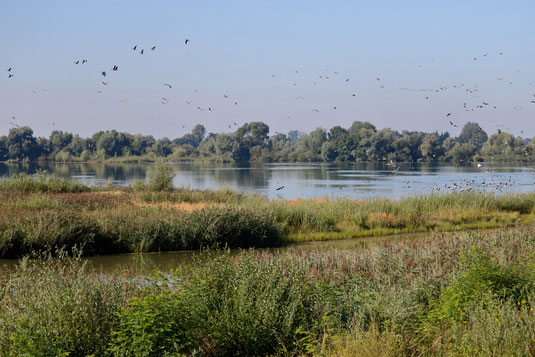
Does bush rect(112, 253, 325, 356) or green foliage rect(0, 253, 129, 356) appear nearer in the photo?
green foliage rect(0, 253, 129, 356)

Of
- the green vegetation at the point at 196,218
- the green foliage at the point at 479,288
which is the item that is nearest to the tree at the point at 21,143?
the green vegetation at the point at 196,218

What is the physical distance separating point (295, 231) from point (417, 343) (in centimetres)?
1428

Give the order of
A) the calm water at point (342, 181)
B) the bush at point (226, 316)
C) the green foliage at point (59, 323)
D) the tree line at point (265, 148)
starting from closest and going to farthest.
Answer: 1. the green foliage at point (59, 323)
2. the bush at point (226, 316)
3. the calm water at point (342, 181)
4. the tree line at point (265, 148)

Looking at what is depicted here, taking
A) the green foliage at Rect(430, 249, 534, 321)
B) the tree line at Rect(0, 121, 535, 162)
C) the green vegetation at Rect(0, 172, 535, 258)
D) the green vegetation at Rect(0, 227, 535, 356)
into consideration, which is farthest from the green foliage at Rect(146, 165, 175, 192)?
the tree line at Rect(0, 121, 535, 162)

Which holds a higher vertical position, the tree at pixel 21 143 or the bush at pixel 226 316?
the tree at pixel 21 143

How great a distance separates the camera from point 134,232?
16906 mm

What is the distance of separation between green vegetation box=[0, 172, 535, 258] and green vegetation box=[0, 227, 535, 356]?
4.93 m

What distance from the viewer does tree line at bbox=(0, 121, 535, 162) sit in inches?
4668

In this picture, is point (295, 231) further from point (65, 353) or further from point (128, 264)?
point (65, 353)

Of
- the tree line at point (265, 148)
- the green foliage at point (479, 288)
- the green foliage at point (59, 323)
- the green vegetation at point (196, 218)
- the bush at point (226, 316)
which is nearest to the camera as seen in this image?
the green foliage at point (59, 323)

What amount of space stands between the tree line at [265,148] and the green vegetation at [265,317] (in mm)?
103883

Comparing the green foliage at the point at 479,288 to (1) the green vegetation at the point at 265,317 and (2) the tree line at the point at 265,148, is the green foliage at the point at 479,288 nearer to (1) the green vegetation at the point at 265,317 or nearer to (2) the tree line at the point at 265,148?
(1) the green vegetation at the point at 265,317

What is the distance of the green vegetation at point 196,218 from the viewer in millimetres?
16219

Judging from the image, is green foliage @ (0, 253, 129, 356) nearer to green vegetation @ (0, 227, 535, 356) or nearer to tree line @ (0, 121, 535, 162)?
green vegetation @ (0, 227, 535, 356)
